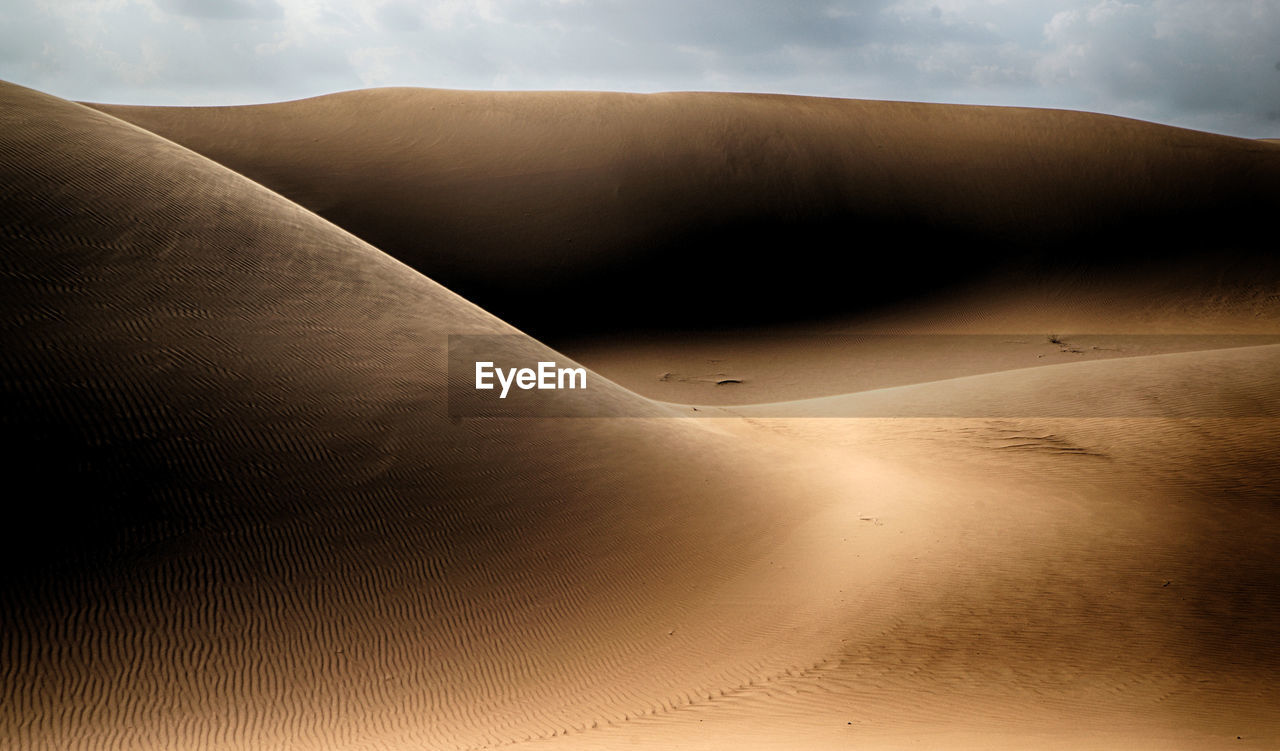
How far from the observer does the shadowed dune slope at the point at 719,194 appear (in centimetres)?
1706

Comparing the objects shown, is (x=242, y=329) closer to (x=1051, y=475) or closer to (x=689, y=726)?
(x=689, y=726)

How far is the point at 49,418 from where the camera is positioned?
13.6 feet

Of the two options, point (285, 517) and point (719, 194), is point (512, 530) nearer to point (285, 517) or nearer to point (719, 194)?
point (285, 517)

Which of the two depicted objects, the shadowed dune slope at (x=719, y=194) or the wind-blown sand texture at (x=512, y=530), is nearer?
the wind-blown sand texture at (x=512, y=530)

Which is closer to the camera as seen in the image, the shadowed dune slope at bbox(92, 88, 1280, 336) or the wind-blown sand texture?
the wind-blown sand texture

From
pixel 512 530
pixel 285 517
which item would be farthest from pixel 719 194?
pixel 285 517

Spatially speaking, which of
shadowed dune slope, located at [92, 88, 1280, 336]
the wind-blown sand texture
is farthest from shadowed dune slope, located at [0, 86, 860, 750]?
shadowed dune slope, located at [92, 88, 1280, 336]

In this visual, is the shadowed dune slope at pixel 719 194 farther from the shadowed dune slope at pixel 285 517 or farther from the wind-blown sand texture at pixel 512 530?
the shadowed dune slope at pixel 285 517

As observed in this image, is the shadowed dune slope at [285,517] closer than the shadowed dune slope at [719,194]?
Yes

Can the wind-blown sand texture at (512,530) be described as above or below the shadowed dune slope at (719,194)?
below

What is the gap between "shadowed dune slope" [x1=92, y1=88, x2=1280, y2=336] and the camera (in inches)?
672

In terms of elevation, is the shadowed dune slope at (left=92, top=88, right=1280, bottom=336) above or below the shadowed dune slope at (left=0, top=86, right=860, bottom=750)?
above

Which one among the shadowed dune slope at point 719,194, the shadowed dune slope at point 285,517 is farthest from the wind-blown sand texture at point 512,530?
the shadowed dune slope at point 719,194

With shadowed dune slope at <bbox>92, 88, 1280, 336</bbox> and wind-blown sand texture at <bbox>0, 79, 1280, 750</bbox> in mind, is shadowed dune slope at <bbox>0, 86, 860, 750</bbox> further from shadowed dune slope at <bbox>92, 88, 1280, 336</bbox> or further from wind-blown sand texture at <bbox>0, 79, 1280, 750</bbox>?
shadowed dune slope at <bbox>92, 88, 1280, 336</bbox>
